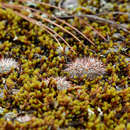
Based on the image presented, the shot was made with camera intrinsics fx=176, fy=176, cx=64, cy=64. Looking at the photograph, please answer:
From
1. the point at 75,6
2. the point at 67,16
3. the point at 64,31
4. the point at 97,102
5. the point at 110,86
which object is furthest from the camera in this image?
the point at 75,6

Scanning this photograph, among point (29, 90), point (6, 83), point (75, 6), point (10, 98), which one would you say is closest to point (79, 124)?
point (29, 90)

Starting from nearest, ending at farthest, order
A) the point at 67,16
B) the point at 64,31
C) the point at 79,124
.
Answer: the point at 79,124, the point at 64,31, the point at 67,16

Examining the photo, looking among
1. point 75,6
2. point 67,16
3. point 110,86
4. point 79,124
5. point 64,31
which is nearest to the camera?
point 79,124

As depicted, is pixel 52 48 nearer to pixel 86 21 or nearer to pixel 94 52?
pixel 94 52

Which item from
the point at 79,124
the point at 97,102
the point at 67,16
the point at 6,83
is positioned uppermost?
the point at 67,16

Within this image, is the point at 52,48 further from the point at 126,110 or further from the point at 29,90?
the point at 126,110

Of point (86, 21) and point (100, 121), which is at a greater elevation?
point (86, 21)

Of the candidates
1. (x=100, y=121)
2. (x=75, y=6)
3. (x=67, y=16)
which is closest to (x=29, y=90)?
(x=100, y=121)

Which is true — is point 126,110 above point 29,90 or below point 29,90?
below

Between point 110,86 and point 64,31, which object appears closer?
point 110,86
